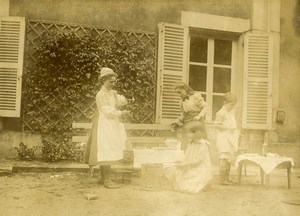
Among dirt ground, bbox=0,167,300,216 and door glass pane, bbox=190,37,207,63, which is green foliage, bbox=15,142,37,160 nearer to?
dirt ground, bbox=0,167,300,216

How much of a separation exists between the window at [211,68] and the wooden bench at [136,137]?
1.21 metres

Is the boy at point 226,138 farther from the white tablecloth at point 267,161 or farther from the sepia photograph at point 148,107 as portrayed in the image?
the white tablecloth at point 267,161

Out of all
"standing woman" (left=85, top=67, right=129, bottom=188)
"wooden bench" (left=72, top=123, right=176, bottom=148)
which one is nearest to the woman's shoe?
"standing woman" (left=85, top=67, right=129, bottom=188)

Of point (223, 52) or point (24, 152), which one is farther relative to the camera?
point (223, 52)

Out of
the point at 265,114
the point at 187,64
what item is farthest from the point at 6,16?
the point at 265,114

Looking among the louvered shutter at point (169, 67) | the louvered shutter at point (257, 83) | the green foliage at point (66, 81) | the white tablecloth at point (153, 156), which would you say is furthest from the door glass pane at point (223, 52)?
the white tablecloth at point (153, 156)

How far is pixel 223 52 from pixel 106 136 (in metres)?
4.24

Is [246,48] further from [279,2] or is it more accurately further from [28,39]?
[28,39]

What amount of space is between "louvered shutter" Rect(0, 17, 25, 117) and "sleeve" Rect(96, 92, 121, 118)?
2192 mm

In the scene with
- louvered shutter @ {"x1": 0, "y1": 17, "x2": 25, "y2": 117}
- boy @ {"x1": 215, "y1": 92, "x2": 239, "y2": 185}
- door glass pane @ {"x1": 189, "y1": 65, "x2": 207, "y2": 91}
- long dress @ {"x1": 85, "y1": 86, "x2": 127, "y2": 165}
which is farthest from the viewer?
door glass pane @ {"x1": 189, "y1": 65, "x2": 207, "y2": 91}

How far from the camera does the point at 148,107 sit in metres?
8.33

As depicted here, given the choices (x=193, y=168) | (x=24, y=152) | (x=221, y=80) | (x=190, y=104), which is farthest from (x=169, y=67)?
(x=24, y=152)

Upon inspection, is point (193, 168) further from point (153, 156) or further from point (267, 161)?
point (267, 161)

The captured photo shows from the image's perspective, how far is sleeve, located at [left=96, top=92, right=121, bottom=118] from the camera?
582cm
